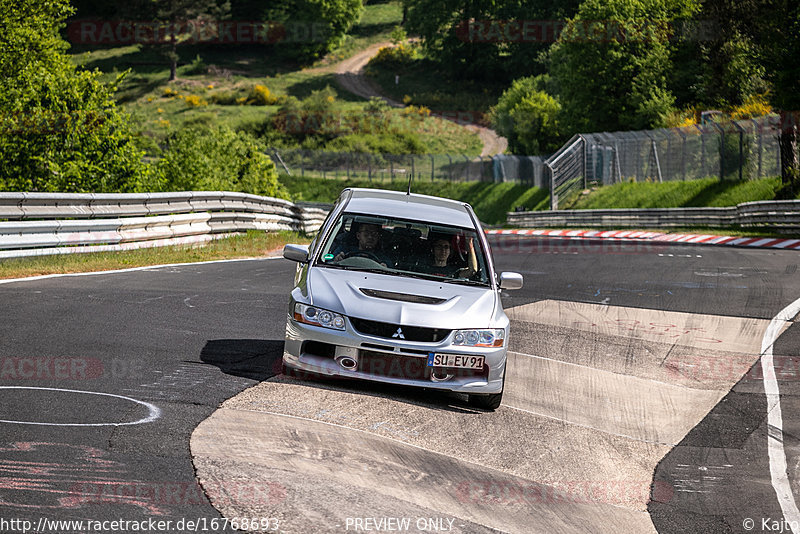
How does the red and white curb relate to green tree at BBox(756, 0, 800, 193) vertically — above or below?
below

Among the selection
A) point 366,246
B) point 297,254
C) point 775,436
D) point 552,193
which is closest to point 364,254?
point 366,246

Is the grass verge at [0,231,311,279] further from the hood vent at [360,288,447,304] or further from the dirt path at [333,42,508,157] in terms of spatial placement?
the dirt path at [333,42,508,157]

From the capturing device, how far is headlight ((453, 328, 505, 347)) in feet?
25.8

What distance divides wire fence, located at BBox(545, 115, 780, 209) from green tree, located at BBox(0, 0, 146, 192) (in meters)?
24.0

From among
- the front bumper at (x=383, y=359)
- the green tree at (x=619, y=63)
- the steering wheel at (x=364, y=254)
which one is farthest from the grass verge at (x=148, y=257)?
the green tree at (x=619, y=63)

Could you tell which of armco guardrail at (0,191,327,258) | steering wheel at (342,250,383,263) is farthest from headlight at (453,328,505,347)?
armco guardrail at (0,191,327,258)

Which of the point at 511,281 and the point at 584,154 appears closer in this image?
the point at 511,281

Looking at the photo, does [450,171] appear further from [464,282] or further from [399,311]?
[399,311]

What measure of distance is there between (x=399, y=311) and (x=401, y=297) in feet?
0.74

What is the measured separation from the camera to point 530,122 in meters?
73.3

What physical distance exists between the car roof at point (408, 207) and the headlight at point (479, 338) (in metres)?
1.54

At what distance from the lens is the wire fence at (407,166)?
189 feet

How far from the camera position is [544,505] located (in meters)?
6.14

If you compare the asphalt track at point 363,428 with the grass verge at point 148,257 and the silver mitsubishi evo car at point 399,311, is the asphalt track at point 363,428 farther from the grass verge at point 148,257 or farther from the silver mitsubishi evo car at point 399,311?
the grass verge at point 148,257
